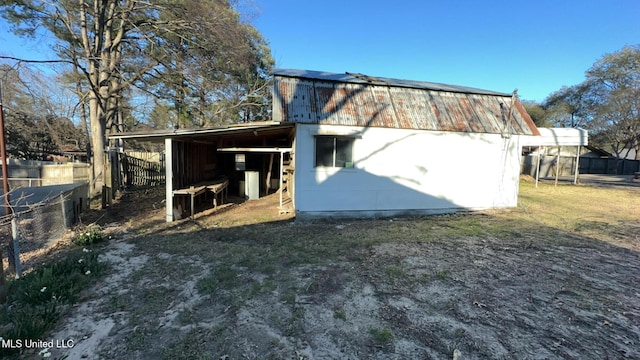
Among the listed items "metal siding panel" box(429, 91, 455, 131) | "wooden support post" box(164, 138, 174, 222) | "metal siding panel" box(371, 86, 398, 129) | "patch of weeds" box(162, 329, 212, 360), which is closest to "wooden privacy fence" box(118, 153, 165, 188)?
"wooden support post" box(164, 138, 174, 222)

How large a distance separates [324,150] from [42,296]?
19.9 feet

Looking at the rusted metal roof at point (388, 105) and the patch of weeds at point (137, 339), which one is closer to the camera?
the patch of weeds at point (137, 339)

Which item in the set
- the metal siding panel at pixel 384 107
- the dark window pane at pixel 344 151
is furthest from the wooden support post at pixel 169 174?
the metal siding panel at pixel 384 107

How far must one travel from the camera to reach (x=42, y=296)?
335cm

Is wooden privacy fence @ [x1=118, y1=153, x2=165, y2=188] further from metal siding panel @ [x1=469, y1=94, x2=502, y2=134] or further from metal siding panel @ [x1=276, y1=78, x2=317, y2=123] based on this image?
metal siding panel @ [x1=469, y1=94, x2=502, y2=134]

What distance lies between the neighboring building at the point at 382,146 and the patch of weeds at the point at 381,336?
5.01 metres

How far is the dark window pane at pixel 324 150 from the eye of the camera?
7.77 metres

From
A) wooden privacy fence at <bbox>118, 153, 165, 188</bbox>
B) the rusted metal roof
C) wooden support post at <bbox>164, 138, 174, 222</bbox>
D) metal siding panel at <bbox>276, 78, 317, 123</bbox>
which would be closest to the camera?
wooden support post at <bbox>164, 138, 174, 222</bbox>

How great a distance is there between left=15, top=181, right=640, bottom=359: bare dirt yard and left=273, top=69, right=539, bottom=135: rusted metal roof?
3.18 meters

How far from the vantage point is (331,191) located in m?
7.90

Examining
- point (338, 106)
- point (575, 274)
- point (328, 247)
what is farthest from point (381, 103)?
point (575, 274)

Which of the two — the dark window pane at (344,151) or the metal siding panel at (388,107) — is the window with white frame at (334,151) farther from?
the metal siding panel at (388,107)

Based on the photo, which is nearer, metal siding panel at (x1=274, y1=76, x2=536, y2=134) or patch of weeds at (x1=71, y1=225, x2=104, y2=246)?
patch of weeds at (x1=71, y1=225, x2=104, y2=246)

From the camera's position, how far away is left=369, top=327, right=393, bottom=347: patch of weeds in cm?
278
